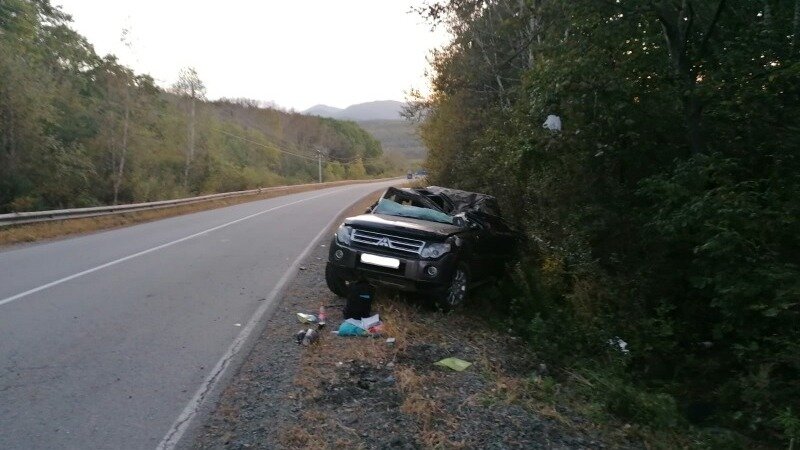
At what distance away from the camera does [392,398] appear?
457cm

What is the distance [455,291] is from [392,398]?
2.90 metres

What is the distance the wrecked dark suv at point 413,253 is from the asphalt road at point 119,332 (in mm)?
1374

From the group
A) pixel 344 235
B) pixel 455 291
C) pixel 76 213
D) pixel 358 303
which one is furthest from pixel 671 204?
pixel 76 213

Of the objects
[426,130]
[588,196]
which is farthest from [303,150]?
[588,196]

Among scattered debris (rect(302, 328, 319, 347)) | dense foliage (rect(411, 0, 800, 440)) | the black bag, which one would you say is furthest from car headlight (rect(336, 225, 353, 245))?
dense foliage (rect(411, 0, 800, 440))

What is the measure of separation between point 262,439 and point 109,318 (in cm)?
372

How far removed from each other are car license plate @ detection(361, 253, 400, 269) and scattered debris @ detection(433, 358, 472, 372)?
169cm

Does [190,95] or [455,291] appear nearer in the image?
[455,291]

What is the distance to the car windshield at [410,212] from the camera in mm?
8359

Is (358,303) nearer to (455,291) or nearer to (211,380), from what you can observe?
(455,291)

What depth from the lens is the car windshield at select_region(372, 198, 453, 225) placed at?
8.36m

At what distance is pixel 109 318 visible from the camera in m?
6.65

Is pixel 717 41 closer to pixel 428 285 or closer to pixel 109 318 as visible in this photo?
pixel 428 285

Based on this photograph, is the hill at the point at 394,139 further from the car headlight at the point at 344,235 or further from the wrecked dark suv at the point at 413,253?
the car headlight at the point at 344,235
